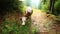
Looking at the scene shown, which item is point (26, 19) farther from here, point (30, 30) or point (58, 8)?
point (58, 8)

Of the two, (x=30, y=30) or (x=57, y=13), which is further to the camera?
(x=57, y=13)

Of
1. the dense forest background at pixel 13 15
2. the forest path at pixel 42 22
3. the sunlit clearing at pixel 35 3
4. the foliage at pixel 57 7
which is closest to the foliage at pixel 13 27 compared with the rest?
the dense forest background at pixel 13 15

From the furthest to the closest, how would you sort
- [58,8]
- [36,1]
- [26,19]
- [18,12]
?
[36,1] → [58,8] → [18,12] → [26,19]

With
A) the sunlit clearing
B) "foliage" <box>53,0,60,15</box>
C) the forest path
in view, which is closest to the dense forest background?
"foliage" <box>53,0,60,15</box>

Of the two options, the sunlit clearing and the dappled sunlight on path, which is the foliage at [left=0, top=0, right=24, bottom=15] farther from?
the sunlit clearing

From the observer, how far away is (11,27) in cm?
529

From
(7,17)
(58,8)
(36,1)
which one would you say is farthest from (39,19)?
(36,1)

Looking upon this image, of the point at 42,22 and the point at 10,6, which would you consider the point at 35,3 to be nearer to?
the point at 42,22

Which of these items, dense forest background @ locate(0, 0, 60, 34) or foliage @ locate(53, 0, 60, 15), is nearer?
dense forest background @ locate(0, 0, 60, 34)

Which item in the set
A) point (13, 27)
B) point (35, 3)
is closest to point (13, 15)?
point (13, 27)

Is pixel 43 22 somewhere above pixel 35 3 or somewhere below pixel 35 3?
below

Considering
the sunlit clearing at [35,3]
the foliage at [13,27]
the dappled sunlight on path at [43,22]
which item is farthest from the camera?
the sunlit clearing at [35,3]

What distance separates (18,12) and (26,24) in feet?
3.04

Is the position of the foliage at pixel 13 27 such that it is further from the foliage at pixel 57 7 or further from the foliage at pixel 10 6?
the foliage at pixel 57 7
